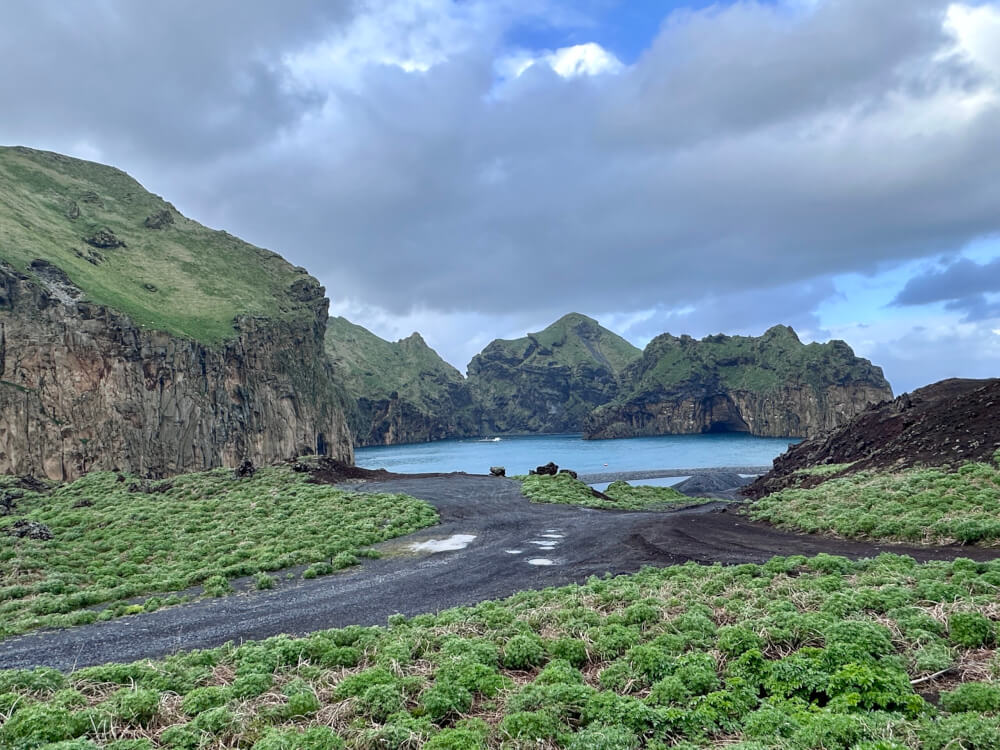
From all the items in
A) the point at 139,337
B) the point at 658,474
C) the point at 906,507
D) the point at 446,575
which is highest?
the point at 139,337

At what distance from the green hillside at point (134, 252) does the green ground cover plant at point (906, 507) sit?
100873 mm

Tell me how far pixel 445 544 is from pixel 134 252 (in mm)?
127522

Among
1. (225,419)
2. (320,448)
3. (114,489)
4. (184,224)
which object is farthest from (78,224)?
(114,489)

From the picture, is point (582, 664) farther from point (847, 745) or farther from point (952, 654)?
point (952, 654)

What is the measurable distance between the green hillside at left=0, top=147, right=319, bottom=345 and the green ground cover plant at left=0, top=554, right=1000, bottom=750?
9818 centimetres

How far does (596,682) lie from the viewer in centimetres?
958


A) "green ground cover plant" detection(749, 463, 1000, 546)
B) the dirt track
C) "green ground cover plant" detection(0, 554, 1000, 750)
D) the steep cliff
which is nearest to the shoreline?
"green ground cover plant" detection(749, 463, 1000, 546)

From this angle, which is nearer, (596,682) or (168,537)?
(596,682)

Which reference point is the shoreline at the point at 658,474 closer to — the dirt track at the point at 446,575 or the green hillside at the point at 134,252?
the dirt track at the point at 446,575

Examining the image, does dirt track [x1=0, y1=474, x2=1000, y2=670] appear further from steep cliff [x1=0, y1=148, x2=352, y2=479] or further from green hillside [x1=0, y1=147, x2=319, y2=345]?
green hillside [x1=0, y1=147, x2=319, y2=345]

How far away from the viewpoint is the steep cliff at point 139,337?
78250 millimetres

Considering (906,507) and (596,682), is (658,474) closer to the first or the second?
(906,507)

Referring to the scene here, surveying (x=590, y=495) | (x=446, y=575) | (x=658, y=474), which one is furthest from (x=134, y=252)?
(x=446, y=575)

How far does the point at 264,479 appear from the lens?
130ft
